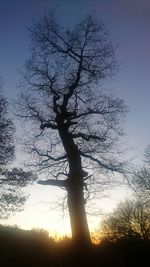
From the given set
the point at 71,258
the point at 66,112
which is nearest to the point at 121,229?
the point at 71,258

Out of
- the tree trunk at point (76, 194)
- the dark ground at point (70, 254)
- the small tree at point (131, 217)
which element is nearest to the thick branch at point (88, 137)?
the tree trunk at point (76, 194)

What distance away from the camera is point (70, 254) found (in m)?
12.6

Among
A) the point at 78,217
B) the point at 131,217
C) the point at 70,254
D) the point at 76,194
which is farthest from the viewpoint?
the point at 131,217

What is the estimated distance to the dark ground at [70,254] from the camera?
10578 millimetres

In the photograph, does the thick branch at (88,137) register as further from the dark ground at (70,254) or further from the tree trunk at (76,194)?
the dark ground at (70,254)

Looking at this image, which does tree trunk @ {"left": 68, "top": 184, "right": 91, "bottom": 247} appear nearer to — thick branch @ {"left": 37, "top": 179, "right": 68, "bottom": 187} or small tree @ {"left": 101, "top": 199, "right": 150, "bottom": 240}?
thick branch @ {"left": 37, "top": 179, "right": 68, "bottom": 187}

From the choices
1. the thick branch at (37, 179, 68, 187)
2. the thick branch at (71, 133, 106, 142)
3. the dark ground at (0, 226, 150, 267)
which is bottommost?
the dark ground at (0, 226, 150, 267)

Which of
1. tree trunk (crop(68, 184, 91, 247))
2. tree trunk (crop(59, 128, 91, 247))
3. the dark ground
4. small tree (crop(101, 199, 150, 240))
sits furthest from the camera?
small tree (crop(101, 199, 150, 240))

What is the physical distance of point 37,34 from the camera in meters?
17.1

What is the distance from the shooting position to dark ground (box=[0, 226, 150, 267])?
10.6 meters

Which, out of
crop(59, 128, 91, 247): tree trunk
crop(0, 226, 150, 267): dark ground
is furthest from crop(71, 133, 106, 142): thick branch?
crop(0, 226, 150, 267): dark ground

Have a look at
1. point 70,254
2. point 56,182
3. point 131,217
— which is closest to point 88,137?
point 56,182

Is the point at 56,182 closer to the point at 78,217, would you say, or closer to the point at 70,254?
the point at 78,217

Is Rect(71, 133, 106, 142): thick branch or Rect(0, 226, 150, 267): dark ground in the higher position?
Rect(71, 133, 106, 142): thick branch
